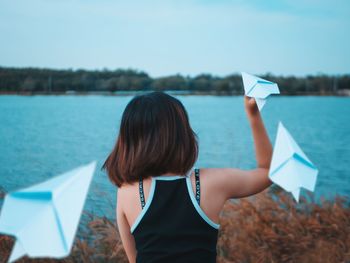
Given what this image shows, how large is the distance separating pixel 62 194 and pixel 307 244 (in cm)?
260

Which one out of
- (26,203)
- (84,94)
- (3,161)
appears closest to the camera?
(26,203)

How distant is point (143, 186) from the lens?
1287 mm

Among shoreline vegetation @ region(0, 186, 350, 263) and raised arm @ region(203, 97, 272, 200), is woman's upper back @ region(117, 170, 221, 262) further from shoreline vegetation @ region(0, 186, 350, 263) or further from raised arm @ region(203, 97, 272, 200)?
shoreline vegetation @ region(0, 186, 350, 263)

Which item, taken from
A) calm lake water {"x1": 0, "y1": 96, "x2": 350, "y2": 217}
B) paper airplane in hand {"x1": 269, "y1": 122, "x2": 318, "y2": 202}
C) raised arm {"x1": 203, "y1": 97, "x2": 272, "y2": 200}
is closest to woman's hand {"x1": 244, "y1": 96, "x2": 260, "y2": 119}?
raised arm {"x1": 203, "y1": 97, "x2": 272, "y2": 200}

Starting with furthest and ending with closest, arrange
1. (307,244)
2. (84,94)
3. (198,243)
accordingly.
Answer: (84,94) → (307,244) → (198,243)

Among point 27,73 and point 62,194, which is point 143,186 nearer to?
point 62,194

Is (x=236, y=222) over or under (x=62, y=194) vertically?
under

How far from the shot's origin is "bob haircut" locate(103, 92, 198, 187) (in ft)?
4.07

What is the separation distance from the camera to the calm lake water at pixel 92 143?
3207 mm

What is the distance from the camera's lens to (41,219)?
0.71 m

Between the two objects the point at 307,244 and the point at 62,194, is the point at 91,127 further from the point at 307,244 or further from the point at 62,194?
the point at 62,194

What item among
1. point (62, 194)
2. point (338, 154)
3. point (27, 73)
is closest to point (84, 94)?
point (27, 73)

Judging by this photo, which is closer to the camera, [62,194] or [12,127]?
[62,194]

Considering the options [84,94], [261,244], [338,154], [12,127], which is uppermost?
[84,94]
